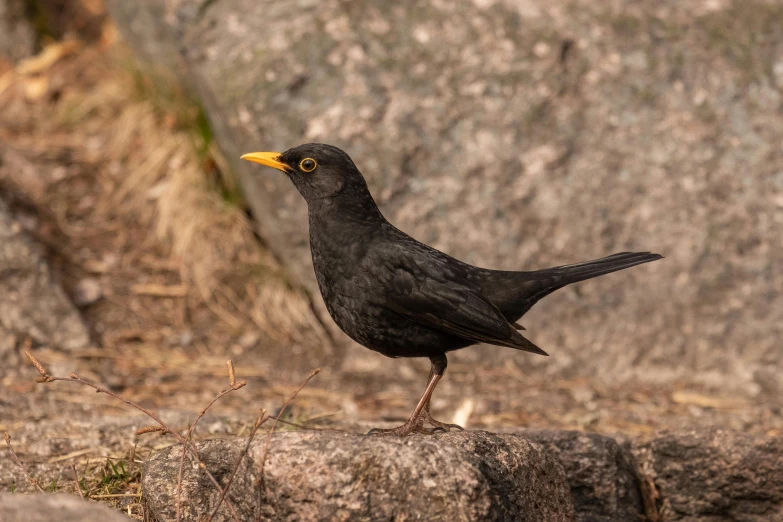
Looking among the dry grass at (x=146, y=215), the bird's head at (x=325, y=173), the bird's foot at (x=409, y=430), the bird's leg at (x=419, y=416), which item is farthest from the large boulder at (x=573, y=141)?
the bird's foot at (x=409, y=430)

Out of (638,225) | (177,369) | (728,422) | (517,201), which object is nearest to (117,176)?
(177,369)

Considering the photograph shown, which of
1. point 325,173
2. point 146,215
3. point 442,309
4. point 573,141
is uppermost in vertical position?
point 573,141

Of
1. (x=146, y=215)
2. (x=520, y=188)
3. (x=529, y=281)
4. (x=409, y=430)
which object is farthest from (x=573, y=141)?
(x=146, y=215)

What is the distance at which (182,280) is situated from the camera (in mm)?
7340

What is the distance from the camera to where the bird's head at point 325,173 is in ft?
14.4

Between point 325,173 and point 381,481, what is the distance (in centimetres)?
175

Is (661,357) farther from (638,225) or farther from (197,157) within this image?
(197,157)

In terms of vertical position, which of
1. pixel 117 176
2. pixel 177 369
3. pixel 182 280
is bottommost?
pixel 177 369

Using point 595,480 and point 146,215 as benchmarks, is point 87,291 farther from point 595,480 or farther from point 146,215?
point 595,480

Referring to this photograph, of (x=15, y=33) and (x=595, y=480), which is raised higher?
(x=15, y=33)

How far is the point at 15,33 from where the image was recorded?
906 cm

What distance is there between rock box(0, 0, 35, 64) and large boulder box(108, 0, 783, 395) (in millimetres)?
3215

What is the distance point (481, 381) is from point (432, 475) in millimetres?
3492

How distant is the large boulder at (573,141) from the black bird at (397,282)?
201 centimetres
